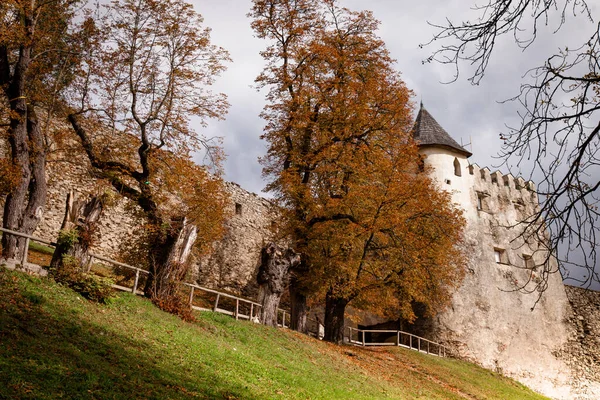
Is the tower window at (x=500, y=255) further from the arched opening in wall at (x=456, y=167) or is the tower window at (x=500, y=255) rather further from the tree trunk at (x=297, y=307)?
the tree trunk at (x=297, y=307)

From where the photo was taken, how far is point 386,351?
21828 millimetres

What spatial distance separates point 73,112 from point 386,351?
1463 cm

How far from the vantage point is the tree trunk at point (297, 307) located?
1859 centimetres

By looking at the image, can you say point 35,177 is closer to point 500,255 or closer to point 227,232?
point 227,232

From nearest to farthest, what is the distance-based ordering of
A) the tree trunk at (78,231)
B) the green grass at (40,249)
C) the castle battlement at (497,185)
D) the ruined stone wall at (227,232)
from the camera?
the tree trunk at (78,231)
the green grass at (40,249)
the ruined stone wall at (227,232)
the castle battlement at (497,185)

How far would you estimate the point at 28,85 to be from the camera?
14.5 metres

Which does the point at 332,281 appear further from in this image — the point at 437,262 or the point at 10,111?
the point at 10,111

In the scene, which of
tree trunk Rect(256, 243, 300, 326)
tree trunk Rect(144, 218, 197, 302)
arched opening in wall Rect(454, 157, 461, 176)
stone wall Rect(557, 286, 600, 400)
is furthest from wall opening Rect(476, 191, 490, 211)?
tree trunk Rect(144, 218, 197, 302)

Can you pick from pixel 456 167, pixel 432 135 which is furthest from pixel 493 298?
pixel 432 135

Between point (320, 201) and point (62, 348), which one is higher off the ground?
point (320, 201)

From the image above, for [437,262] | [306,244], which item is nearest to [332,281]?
[306,244]

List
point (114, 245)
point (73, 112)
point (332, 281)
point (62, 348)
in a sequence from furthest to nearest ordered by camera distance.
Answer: point (114, 245), point (332, 281), point (73, 112), point (62, 348)

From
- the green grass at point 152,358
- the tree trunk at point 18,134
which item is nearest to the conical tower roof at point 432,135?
the green grass at point 152,358

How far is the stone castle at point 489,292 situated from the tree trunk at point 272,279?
6257 millimetres
